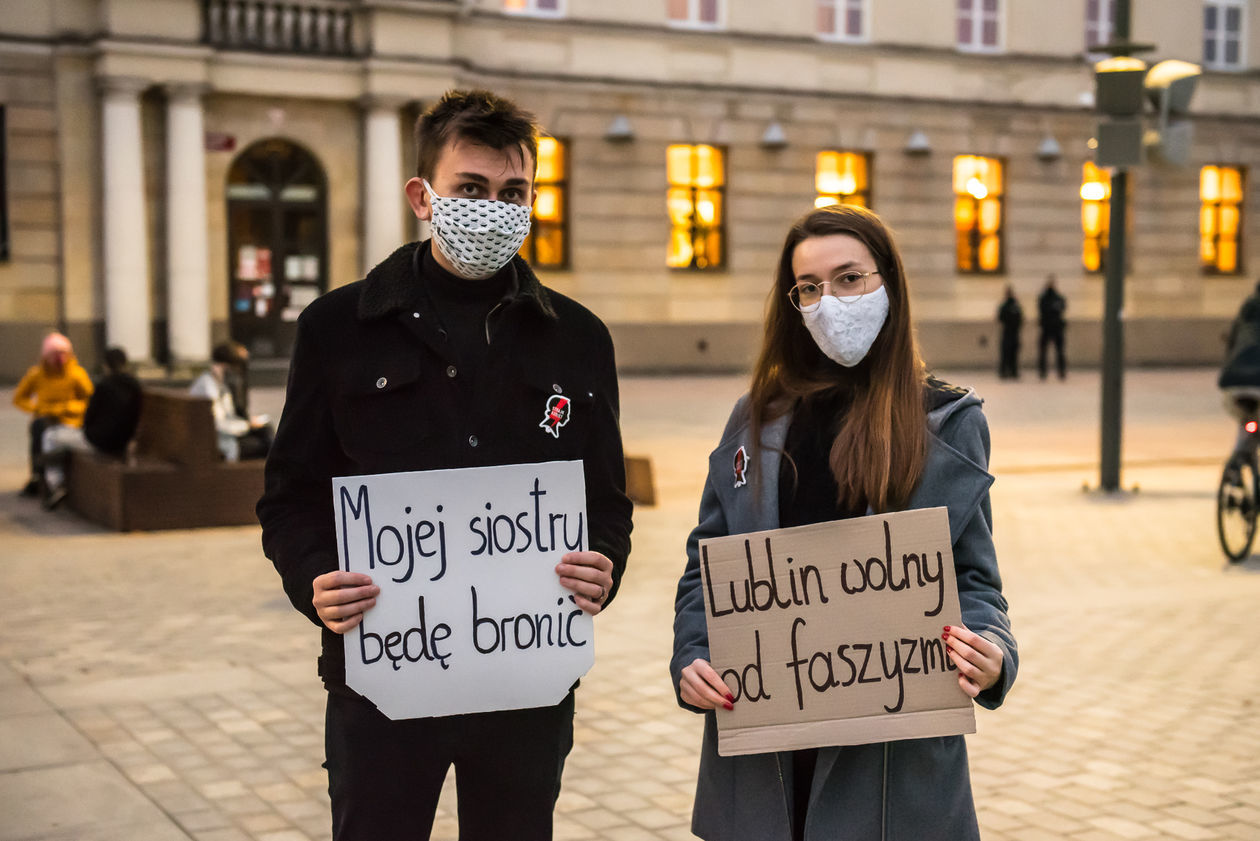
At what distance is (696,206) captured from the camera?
101ft

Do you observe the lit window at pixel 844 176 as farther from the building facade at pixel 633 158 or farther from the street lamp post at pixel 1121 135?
the street lamp post at pixel 1121 135

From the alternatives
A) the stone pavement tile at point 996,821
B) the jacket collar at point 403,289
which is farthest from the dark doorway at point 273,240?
the jacket collar at point 403,289

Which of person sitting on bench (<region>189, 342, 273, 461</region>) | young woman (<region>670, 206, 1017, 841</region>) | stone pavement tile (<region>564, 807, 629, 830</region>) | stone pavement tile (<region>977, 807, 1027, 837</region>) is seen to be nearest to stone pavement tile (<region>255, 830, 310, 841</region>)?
stone pavement tile (<region>564, 807, 629, 830</region>)

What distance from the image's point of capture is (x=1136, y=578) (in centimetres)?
947

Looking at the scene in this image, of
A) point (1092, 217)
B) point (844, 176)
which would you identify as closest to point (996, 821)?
point (844, 176)

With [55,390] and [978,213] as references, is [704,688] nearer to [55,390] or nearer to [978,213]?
[55,390]

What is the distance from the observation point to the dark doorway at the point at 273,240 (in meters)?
27.1

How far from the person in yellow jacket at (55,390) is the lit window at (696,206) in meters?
18.0

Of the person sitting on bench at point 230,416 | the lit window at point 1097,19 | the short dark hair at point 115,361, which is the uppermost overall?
the lit window at point 1097,19

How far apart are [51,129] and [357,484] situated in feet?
81.0

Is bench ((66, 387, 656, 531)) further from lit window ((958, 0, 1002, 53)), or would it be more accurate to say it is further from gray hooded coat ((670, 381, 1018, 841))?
lit window ((958, 0, 1002, 53))

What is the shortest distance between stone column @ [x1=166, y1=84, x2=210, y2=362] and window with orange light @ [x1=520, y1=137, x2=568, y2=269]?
6.28 meters

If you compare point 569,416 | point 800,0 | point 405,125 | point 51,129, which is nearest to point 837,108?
point 800,0

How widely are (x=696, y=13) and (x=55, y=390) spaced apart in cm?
1981
